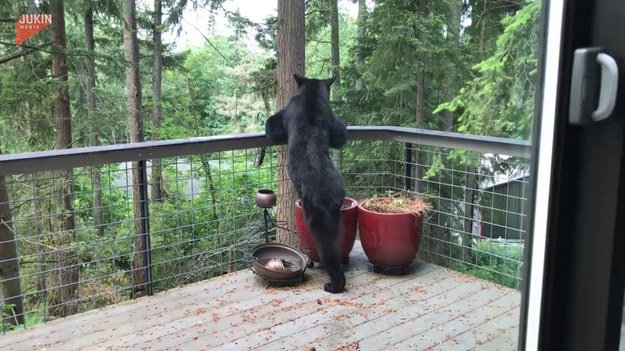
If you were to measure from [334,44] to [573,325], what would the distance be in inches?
432

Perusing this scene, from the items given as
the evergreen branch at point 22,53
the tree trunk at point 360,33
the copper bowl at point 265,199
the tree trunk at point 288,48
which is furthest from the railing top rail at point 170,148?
the evergreen branch at point 22,53

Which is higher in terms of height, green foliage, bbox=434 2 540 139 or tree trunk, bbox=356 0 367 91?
tree trunk, bbox=356 0 367 91

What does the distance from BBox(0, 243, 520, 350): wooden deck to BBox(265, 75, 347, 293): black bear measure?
0.27 m

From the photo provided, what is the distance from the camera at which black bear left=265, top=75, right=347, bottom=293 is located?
300 centimetres

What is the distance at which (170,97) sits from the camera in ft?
35.1

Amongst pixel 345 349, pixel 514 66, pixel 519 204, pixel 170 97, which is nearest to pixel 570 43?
pixel 514 66

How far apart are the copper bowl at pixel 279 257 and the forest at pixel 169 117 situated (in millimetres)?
248

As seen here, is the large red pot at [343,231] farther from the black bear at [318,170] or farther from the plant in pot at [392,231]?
the black bear at [318,170]

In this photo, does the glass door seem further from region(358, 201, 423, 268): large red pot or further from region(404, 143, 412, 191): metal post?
region(404, 143, 412, 191): metal post

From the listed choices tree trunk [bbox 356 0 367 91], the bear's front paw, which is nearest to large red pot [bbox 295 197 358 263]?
the bear's front paw

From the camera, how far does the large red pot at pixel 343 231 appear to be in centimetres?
336

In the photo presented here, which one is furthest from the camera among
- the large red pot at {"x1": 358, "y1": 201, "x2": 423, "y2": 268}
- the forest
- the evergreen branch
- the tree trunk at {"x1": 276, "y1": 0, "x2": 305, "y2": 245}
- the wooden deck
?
the evergreen branch

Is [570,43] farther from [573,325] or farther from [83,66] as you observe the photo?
[83,66]

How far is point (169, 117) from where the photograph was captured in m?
11.0
